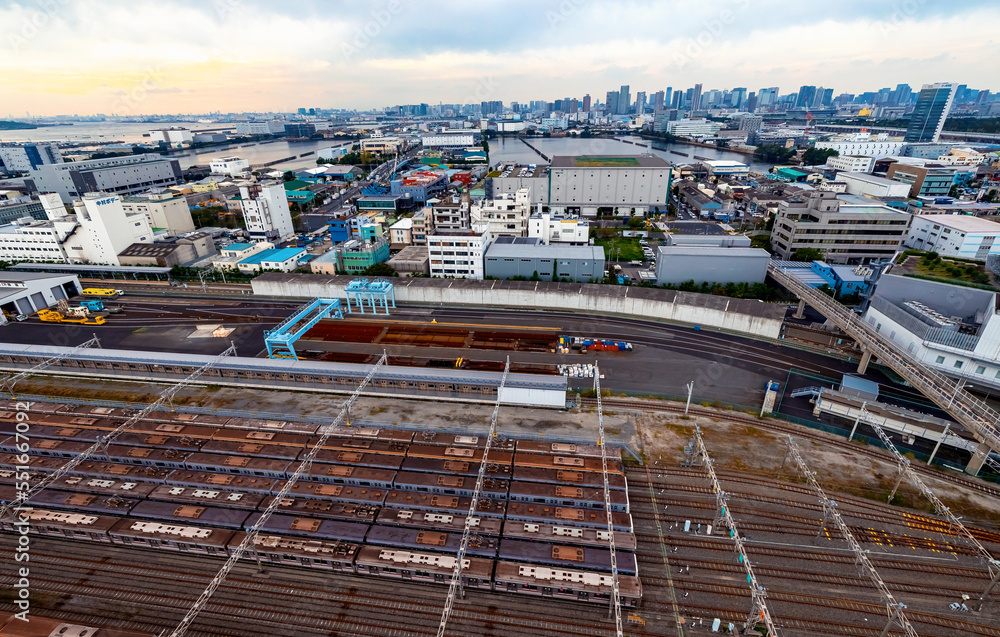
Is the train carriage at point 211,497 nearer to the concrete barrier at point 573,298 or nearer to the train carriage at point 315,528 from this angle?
the train carriage at point 315,528

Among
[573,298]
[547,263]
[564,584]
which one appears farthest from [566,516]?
[547,263]

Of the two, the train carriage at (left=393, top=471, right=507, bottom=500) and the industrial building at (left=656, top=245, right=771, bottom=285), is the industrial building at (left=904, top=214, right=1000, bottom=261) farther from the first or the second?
the train carriage at (left=393, top=471, right=507, bottom=500)

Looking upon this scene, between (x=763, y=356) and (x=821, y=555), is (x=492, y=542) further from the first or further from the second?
(x=763, y=356)

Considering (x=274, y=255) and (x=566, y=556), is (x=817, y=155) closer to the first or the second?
(x=274, y=255)

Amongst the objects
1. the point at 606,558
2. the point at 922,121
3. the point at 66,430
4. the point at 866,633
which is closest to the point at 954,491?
the point at 866,633

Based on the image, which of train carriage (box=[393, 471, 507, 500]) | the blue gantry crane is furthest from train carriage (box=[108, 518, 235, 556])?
the blue gantry crane

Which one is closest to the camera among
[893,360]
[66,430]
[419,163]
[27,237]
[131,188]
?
[66,430]

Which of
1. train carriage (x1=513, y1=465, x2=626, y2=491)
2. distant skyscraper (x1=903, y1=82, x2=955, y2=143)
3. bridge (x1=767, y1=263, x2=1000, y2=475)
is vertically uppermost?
distant skyscraper (x1=903, y1=82, x2=955, y2=143)

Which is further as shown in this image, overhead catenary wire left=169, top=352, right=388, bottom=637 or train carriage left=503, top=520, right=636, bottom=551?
train carriage left=503, top=520, right=636, bottom=551
